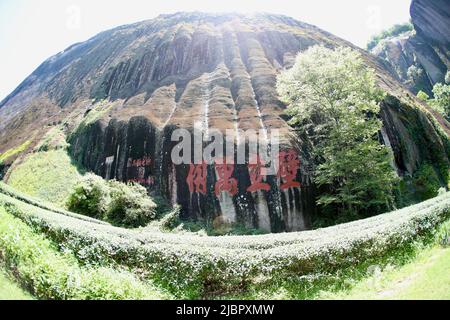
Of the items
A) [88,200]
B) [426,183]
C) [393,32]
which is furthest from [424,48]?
[88,200]

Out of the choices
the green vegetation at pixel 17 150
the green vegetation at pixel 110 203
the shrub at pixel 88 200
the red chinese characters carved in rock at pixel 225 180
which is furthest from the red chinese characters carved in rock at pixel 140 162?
the green vegetation at pixel 17 150

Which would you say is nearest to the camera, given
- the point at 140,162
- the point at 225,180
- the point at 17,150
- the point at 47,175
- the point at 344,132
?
the point at 344,132

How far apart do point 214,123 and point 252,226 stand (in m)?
11.2

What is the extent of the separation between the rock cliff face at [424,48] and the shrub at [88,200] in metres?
77.8

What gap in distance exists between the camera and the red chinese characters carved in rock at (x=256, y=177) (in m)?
29.3

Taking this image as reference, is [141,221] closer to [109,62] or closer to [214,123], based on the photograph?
[214,123]

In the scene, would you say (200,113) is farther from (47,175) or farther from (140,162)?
(47,175)

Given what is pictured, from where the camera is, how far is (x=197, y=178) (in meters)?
30.8

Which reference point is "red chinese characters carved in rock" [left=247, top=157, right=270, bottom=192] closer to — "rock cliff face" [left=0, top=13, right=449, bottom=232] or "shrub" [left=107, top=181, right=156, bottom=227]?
"rock cliff face" [left=0, top=13, right=449, bottom=232]

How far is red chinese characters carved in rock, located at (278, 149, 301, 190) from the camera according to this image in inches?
1155

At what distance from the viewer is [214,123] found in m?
35.0

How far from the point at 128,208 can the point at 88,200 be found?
3.09 m

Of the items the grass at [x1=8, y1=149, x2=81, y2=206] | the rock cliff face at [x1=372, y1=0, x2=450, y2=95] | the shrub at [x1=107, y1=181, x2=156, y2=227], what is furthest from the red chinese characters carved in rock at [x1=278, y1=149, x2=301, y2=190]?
the rock cliff face at [x1=372, y1=0, x2=450, y2=95]

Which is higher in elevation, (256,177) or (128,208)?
(128,208)
